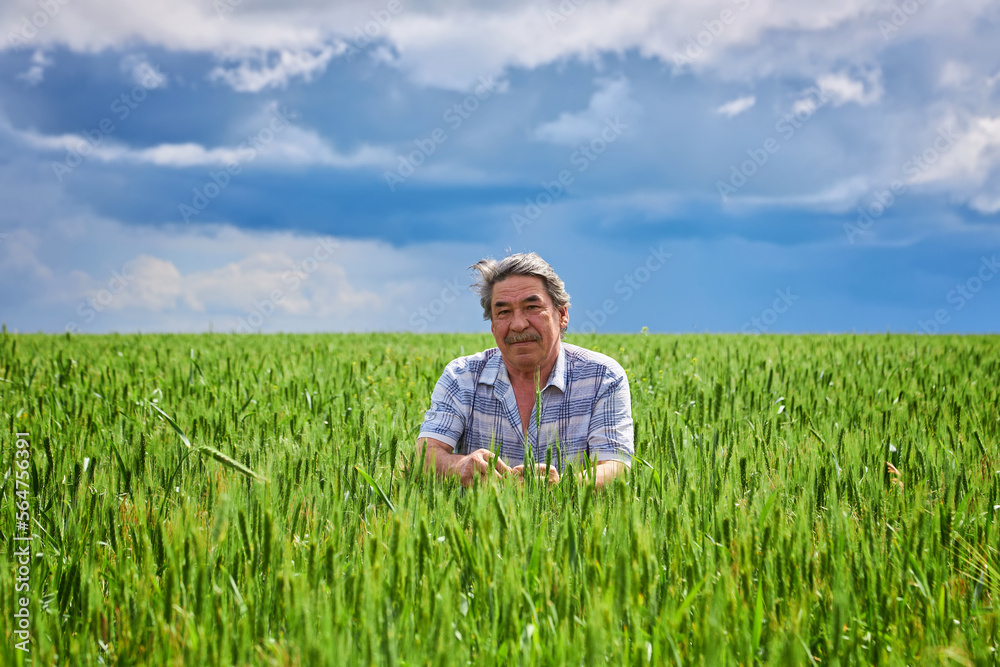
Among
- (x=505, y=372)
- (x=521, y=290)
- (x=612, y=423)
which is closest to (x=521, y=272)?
(x=521, y=290)

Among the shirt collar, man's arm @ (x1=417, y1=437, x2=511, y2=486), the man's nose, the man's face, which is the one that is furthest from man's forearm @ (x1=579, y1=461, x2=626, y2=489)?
the man's nose

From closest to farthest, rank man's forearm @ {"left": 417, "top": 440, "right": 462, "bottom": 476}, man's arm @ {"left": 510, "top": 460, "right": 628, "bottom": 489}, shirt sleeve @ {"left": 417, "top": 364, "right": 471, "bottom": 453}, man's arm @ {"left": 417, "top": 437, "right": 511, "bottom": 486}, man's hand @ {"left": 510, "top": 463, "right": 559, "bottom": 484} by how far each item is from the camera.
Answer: man's hand @ {"left": 510, "top": 463, "right": 559, "bottom": 484} → man's arm @ {"left": 510, "top": 460, "right": 628, "bottom": 489} → man's arm @ {"left": 417, "top": 437, "right": 511, "bottom": 486} → man's forearm @ {"left": 417, "top": 440, "right": 462, "bottom": 476} → shirt sleeve @ {"left": 417, "top": 364, "right": 471, "bottom": 453}

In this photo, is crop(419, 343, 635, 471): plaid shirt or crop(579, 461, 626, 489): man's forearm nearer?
crop(579, 461, 626, 489): man's forearm

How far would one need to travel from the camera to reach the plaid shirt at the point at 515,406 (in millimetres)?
3660

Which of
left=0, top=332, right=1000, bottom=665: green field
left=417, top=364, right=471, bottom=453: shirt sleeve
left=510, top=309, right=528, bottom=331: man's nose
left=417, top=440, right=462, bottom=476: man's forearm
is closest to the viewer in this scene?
left=0, top=332, right=1000, bottom=665: green field

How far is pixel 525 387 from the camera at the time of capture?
153 inches

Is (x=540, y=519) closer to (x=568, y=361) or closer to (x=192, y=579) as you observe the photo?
(x=192, y=579)

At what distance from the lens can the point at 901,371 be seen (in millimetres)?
7863

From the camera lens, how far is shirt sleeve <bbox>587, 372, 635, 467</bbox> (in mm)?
3385

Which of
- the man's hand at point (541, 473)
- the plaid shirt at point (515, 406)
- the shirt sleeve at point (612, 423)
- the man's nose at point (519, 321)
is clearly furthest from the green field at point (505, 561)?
the man's nose at point (519, 321)

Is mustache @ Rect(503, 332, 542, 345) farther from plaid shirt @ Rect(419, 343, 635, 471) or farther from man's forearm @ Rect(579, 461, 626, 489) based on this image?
man's forearm @ Rect(579, 461, 626, 489)

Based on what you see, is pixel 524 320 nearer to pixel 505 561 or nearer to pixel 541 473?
pixel 541 473

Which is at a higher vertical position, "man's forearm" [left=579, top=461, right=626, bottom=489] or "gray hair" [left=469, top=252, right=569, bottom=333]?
"gray hair" [left=469, top=252, right=569, bottom=333]

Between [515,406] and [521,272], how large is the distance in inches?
30.8
